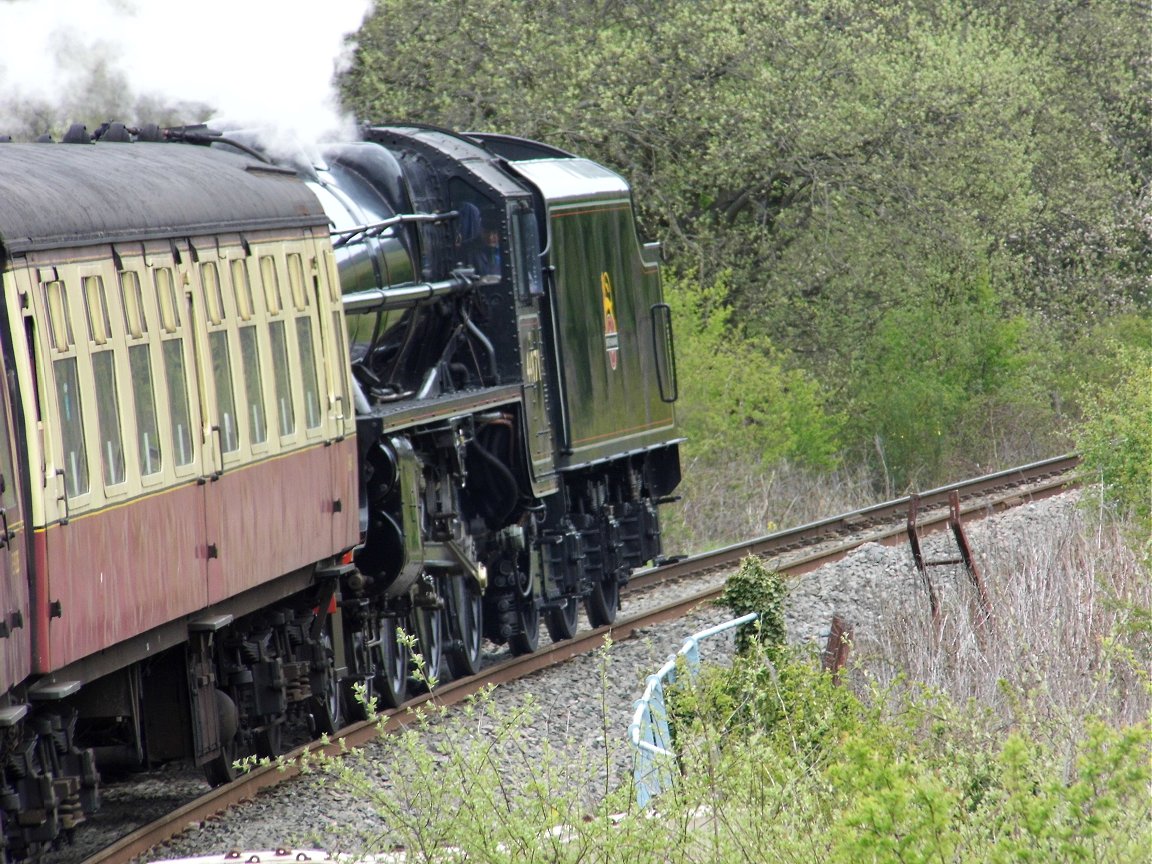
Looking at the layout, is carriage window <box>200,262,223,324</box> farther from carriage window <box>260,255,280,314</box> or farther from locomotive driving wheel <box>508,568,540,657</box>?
locomotive driving wheel <box>508,568,540,657</box>

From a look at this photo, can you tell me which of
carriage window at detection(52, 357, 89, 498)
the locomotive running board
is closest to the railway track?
carriage window at detection(52, 357, 89, 498)

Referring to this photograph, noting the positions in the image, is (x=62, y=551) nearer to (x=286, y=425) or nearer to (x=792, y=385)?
(x=286, y=425)

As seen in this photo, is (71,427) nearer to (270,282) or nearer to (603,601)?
(270,282)

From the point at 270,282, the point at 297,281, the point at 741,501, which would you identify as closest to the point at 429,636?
the point at 297,281

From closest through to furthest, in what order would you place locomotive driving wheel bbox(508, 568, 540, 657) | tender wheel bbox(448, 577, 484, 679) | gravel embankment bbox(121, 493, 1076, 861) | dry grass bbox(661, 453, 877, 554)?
gravel embankment bbox(121, 493, 1076, 861)
tender wheel bbox(448, 577, 484, 679)
locomotive driving wheel bbox(508, 568, 540, 657)
dry grass bbox(661, 453, 877, 554)

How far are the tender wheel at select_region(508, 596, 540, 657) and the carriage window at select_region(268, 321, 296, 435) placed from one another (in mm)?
4287

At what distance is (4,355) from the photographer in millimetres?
6672

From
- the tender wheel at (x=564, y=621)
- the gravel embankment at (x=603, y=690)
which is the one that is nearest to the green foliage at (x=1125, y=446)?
the gravel embankment at (x=603, y=690)

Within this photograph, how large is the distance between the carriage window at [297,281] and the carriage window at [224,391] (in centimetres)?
95

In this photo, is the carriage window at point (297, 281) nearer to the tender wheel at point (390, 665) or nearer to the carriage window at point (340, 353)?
the carriage window at point (340, 353)

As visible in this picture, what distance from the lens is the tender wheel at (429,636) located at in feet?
39.3

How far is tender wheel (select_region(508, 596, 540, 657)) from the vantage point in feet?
44.4

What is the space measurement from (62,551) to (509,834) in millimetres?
2343

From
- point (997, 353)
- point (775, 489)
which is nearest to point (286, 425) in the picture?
point (775, 489)
